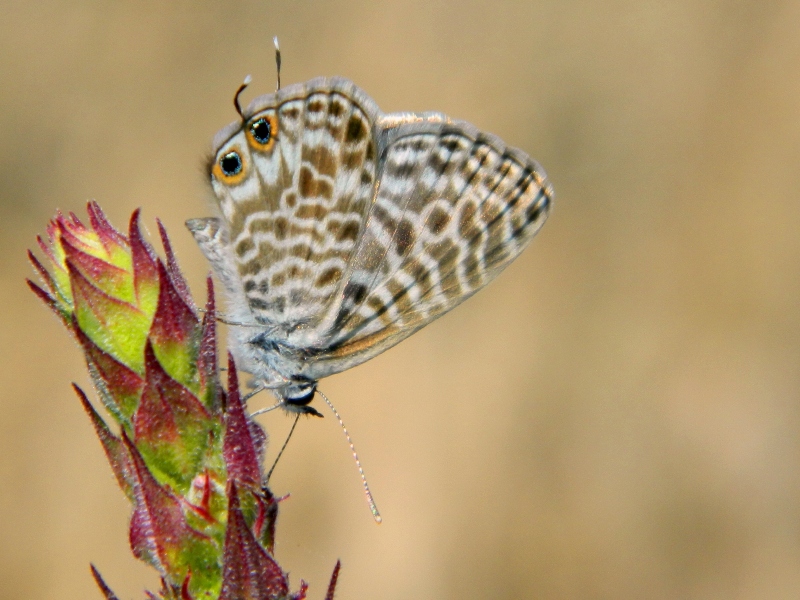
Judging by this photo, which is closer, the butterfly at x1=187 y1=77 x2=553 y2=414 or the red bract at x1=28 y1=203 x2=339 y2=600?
the red bract at x1=28 y1=203 x2=339 y2=600

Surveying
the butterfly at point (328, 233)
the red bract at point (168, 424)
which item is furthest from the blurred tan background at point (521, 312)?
the red bract at point (168, 424)

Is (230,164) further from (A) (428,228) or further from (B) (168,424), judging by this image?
(B) (168,424)

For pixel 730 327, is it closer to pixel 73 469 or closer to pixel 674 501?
pixel 674 501

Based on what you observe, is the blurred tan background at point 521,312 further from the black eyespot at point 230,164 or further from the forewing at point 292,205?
the black eyespot at point 230,164

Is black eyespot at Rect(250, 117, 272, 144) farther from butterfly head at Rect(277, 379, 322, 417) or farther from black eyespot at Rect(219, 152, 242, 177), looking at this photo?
butterfly head at Rect(277, 379, 322, 417)

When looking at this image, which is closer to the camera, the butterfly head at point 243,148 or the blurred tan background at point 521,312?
the butterfly head at point 243,148

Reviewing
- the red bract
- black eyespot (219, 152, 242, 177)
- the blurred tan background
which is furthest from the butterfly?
the blurred tan background

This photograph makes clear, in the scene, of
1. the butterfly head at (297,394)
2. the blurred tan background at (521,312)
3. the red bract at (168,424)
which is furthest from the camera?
the blurred tan background at (521,312)

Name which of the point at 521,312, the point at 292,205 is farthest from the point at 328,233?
the point at 521,312
